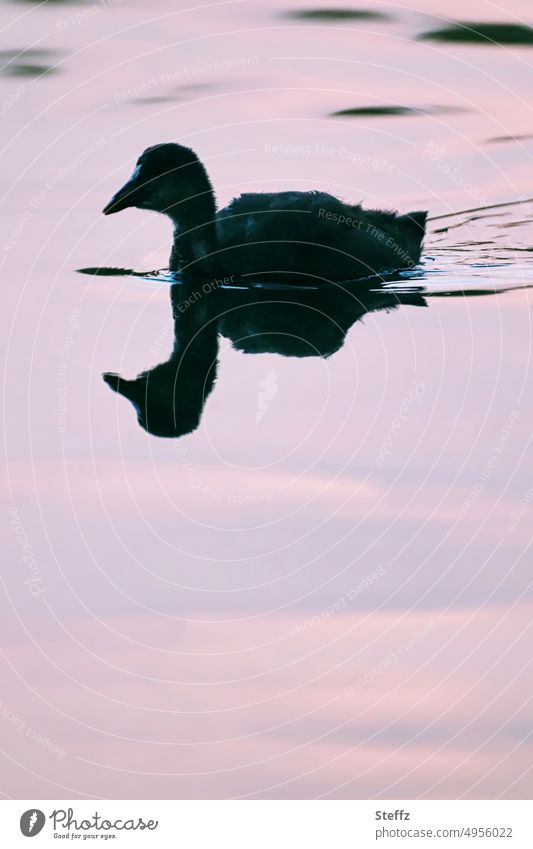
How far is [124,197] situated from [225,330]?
2.60 feet

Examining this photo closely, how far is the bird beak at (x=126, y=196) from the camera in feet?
19.7

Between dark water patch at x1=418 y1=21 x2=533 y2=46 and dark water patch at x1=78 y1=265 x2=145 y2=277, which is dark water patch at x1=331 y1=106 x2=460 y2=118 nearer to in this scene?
dark water patch at x1=418 y1=21 x2=533 y2=46

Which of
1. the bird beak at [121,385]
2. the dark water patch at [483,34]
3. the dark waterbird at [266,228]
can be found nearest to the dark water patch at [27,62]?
the dark waterbird at [266,228]

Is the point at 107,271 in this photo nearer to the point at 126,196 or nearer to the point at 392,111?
the point at 126,196

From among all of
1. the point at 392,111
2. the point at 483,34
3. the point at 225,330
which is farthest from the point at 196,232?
the point at 483,34

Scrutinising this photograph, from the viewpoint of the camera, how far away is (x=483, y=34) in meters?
6.75

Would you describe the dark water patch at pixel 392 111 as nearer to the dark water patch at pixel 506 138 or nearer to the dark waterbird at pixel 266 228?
the dark water patch at pixel 506 138

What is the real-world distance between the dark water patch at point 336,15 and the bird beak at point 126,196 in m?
1.18

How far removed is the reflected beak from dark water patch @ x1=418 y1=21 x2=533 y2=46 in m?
1.55

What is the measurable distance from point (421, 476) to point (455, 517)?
194 mm

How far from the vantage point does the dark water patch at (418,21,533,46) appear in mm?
6672

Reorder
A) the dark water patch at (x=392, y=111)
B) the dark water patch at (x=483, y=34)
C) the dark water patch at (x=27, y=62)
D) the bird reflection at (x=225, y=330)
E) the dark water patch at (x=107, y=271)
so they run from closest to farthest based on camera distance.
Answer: the bird reflection at (x=225, y=330), the dark water patch at (x=107, y=271), the dark water patch at (x=27, y=62), the dark water patch at (x=392, y=111), the dark water patch at (x=483, y=34)

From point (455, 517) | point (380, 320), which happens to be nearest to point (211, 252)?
point (380, 320)

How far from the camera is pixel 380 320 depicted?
18.5 ft
